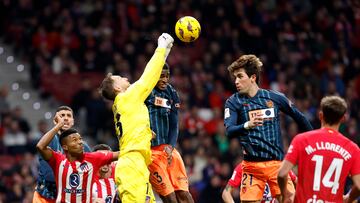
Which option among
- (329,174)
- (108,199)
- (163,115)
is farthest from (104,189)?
(329,174)

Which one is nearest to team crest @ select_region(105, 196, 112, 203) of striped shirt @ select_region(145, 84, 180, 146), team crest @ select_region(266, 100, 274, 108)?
striped shirt @ select_region(145, 84, 180, 146)

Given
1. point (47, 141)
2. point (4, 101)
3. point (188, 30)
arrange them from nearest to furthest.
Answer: point (47, 141)
point (188, 30)
point (4, 101)

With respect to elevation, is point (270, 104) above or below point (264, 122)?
above

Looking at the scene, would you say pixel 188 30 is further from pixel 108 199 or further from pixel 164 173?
pixel 108 199

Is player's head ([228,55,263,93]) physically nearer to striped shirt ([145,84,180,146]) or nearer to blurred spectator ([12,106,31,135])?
striped shirt ([145,84,180,146])

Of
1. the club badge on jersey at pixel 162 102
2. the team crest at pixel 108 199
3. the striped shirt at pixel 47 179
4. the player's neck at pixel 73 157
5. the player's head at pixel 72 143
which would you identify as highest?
the club badge on jersey at pixel 162 102

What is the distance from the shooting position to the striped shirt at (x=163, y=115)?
11586mm

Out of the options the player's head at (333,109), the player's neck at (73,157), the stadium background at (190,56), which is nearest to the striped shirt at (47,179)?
the player's neck at (73,157)

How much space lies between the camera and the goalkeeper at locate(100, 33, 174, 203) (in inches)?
391

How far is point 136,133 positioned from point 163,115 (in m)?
1.60

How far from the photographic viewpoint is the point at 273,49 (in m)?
23.3

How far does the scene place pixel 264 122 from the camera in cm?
1106

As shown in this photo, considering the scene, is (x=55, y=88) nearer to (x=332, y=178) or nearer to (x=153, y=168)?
(x=153, y=168)

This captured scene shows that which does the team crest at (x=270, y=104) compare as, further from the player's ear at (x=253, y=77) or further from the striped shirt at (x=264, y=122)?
the player's ear at (x=253, y=77)
